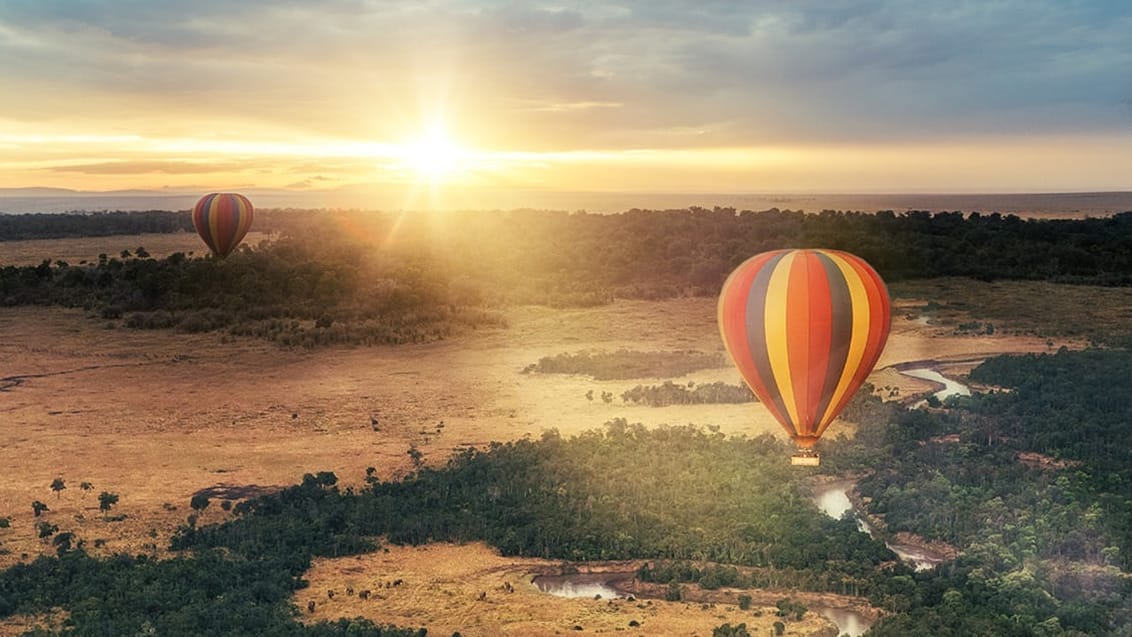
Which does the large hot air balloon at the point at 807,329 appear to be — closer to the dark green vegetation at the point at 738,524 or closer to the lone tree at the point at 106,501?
the dark green vegetation at the point at 738,524

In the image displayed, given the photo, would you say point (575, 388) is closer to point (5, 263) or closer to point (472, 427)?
point (472, 427)

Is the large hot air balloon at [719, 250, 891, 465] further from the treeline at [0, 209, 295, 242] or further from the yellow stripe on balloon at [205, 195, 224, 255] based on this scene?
the treeline at [0, 209, 295, 242]

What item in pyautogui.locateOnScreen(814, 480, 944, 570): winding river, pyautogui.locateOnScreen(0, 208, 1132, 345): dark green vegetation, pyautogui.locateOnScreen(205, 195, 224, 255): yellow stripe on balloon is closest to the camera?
pyautogui.locateOnScreen(814, 480, 944, 570): winding river

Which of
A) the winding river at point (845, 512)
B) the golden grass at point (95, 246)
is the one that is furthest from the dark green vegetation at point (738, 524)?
the golden grass at point (95, 246)

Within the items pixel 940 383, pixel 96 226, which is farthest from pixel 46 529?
pixel 96 226

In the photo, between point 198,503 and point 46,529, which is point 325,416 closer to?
point 198,503

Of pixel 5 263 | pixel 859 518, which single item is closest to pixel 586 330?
pixel 859 518

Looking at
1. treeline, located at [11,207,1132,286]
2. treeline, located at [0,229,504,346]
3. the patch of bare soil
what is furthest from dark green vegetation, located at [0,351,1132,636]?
treeline, located at [11,207,1132,286]

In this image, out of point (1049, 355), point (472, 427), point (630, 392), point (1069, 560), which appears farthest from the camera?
point (1049, 355)
